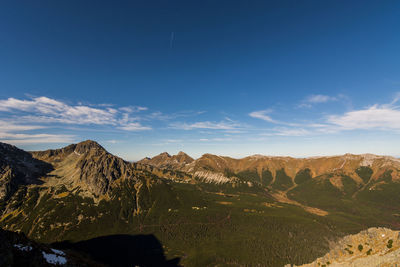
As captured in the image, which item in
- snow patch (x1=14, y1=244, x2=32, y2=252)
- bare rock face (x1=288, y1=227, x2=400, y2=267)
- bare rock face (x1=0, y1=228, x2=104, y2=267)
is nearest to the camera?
bare rock face (x1=0, y1=228, x2=104, y2=267)

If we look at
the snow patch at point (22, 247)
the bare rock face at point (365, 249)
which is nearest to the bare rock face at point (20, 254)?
the snow patch at point (22, 247)

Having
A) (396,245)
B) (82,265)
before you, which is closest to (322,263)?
(396,245)

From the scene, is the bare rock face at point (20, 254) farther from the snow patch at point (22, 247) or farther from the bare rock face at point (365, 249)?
the bare rock face at point (365, 249)

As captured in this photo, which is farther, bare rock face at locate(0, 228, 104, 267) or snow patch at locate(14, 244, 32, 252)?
snow patch at locate(14, 244, 32, 252)

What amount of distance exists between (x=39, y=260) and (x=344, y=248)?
440ft

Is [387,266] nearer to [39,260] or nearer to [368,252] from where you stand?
[368,252]

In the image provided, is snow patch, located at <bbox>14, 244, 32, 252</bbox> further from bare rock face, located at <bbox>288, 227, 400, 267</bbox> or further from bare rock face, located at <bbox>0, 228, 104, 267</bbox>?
bare rock face, located at <bbox>288, 227, 400, 267</bbox>

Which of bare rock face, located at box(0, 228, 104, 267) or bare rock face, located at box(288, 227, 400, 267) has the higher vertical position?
bare rock face, located at box(0, 228, 104, 267)

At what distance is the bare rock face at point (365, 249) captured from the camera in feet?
246

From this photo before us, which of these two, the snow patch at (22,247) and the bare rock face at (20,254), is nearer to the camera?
the bare rock face at (20,254)

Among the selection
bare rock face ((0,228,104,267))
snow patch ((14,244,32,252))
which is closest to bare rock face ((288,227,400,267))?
bare rock face ((0,228,104,267))

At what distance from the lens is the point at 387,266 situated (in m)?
59.2

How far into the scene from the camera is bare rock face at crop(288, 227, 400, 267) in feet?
246

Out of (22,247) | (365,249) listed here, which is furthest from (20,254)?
(365,249)
